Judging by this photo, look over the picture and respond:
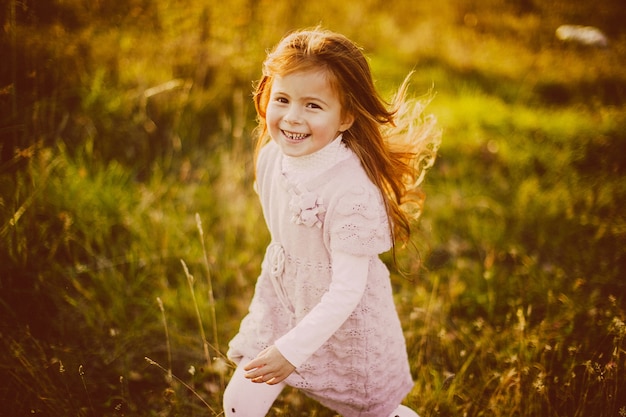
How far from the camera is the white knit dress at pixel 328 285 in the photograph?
5.05ft

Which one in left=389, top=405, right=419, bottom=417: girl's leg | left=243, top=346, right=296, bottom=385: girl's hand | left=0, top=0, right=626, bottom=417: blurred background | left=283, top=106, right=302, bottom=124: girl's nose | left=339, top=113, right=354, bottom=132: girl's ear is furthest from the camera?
left=0, top=0, right=626, bottom=417: blurred background

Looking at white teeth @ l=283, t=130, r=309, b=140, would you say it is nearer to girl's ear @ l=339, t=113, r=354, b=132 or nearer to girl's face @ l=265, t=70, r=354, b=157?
girl's face @ l=265, t=70, r=354, b=157

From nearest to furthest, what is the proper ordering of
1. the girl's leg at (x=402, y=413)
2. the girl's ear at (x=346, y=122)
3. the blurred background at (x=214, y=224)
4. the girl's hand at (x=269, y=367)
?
the girl's hand at (x=269, y=367), the girl's ear at (x=346, y=122), the girl's leg at (x=402, y=413), the blurred background at (x=214, y=224)

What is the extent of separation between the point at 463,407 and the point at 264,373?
1071mm

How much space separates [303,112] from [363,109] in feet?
0.69

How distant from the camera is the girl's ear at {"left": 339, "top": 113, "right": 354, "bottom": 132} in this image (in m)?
1.62

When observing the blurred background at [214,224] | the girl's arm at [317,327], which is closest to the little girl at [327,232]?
the girl's arm at [317,327]

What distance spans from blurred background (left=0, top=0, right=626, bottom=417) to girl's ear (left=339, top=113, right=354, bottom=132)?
2.09 feet

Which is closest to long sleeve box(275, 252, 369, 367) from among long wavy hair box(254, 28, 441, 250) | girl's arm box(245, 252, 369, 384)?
girl's arm box(245, 252, 369, 384)

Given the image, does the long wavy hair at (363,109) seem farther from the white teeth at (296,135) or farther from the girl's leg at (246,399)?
the girl's leg at (246,399)

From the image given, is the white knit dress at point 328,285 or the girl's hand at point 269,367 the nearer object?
the girl's hand at point 269,367

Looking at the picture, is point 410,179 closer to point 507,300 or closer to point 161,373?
point 507,300

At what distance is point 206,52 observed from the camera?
13.1ft

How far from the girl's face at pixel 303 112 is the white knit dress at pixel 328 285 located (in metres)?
0.11
